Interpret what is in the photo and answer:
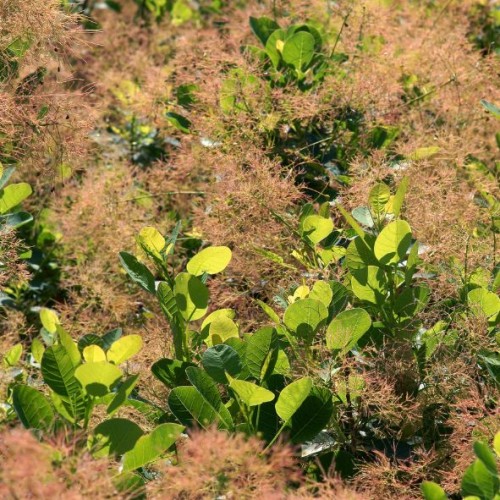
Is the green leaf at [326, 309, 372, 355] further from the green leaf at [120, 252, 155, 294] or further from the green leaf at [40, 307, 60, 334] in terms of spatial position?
the green leaf at [40, 307, 60, 334]

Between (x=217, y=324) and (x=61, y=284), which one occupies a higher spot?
(x=217, y=324)

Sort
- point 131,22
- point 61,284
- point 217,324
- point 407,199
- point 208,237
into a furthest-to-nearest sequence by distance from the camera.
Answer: point 131,22 < point 61,284 < point 208,237 < point 407,199 < point 217,324

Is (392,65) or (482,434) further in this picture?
(392,65)

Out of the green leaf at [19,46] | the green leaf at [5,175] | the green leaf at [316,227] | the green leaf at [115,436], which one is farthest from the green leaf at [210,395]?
the green leaf at [19,46]

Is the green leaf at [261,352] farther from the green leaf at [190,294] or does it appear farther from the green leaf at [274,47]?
the green leaf at [274,47]

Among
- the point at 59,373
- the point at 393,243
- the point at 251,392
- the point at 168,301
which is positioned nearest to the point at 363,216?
the point at 393,243

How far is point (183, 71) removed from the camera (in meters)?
3.48

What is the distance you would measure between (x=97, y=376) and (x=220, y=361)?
0.30m

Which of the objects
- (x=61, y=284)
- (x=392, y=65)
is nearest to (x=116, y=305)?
(x=61, y=284)

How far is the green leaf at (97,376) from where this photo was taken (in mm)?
1979

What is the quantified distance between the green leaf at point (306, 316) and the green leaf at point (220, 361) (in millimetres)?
161

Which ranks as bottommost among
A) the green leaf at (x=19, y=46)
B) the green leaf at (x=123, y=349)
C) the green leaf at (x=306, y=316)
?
the green leaf at (x=123, y=349)

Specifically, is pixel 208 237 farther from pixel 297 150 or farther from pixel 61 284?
pixel 61 284

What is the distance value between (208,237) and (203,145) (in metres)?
0.34
